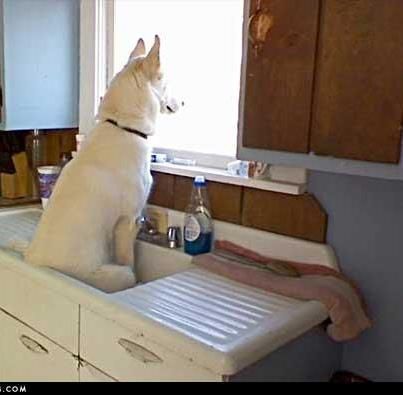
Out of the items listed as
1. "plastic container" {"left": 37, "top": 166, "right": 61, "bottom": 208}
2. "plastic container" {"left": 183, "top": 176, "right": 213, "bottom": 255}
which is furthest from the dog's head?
"plastic container" {"left": 37, "top": 166, "right": 61, "bottom": 208}

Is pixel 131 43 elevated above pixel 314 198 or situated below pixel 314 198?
above

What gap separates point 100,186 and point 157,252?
31 cm

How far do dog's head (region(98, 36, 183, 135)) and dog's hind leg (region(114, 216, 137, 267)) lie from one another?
32 centimetres

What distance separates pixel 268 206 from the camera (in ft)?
5.13

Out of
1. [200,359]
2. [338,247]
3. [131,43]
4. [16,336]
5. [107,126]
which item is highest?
[131,43]

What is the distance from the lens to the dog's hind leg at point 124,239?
67.4 inches

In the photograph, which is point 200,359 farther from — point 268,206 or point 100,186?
point 100,186

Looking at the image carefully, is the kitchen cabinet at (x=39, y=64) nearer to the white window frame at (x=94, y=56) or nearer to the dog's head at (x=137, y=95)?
the white window frame at (x=94, y=56)

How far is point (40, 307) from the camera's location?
4.83 feet

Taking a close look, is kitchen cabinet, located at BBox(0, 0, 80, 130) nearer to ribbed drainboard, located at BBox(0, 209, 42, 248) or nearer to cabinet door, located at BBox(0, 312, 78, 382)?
ribbed drainboard, located at BBox(0, 209, 42, 248)

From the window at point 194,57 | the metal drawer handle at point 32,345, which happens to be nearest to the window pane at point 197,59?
the window at point 194,57

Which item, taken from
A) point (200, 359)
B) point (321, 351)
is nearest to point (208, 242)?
point (321, 351)

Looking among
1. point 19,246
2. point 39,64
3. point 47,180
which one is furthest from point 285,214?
point 39,64

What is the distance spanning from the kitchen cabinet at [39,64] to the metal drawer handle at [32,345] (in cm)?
89
